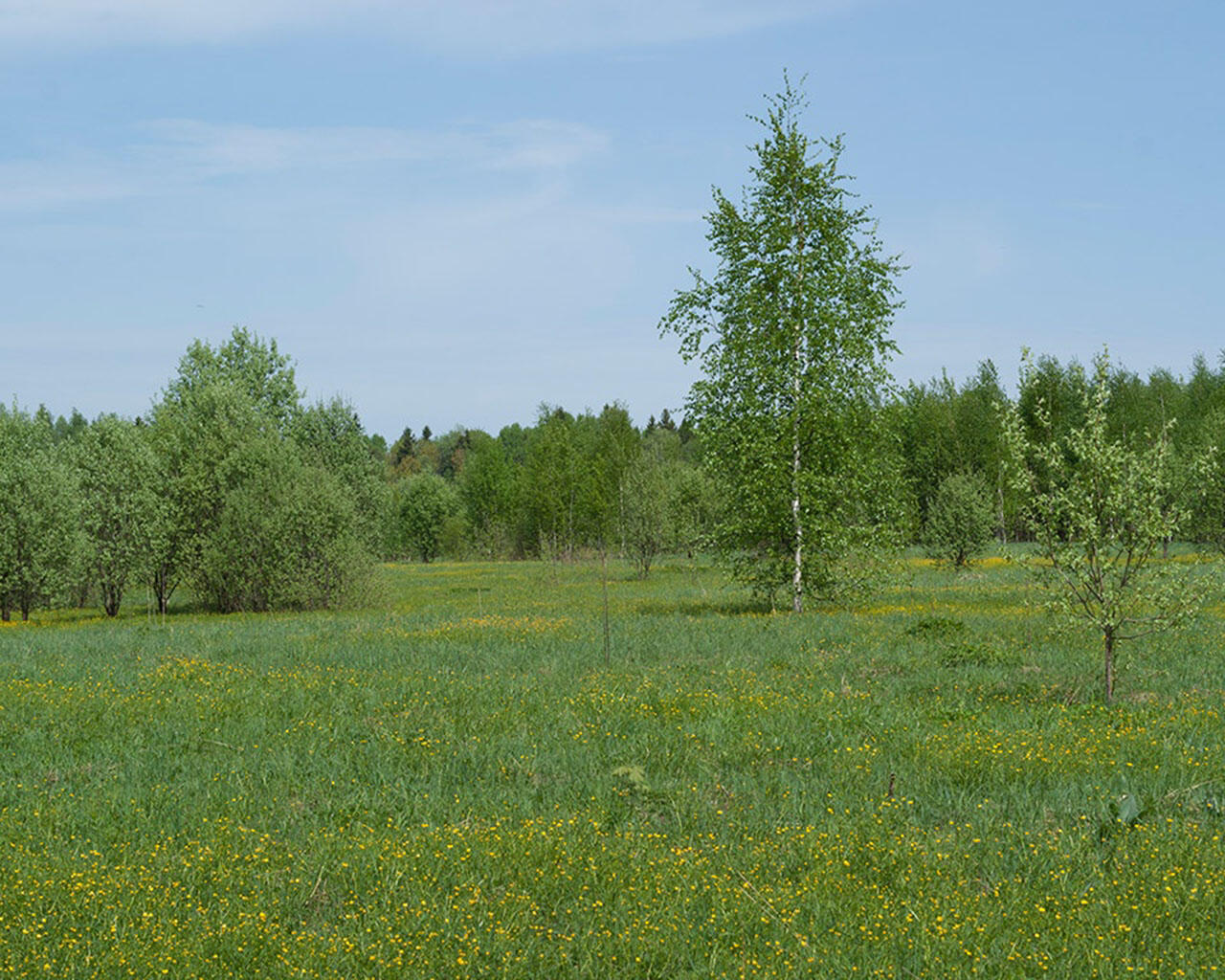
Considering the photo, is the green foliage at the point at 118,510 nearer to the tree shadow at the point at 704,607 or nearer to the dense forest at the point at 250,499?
the dense forest at the point at 250,499

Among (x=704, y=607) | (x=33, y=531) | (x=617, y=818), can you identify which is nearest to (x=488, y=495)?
(x=33, y=531)

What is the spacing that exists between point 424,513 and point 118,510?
232 ft

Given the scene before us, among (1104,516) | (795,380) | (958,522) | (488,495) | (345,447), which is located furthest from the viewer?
(488,495)

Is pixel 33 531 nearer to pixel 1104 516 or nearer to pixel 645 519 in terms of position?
pixel 645 519

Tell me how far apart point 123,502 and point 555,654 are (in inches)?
1129

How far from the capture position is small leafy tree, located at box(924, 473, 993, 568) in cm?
4275

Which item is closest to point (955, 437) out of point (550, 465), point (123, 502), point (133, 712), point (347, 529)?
point (550, 465)

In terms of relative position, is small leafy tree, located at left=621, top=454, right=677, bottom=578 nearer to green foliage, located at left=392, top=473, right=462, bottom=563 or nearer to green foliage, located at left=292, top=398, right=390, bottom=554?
green foliage, located at left=292, top=398, right=390, bottom=554

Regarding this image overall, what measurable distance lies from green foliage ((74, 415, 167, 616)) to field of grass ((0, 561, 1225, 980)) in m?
24.5

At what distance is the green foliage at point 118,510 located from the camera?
3809cm

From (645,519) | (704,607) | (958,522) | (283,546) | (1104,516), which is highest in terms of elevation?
(1104,516)

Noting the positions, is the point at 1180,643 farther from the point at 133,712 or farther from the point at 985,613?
the point at 133,712

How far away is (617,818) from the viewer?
8.49m

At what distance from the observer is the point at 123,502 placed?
38.4 m
